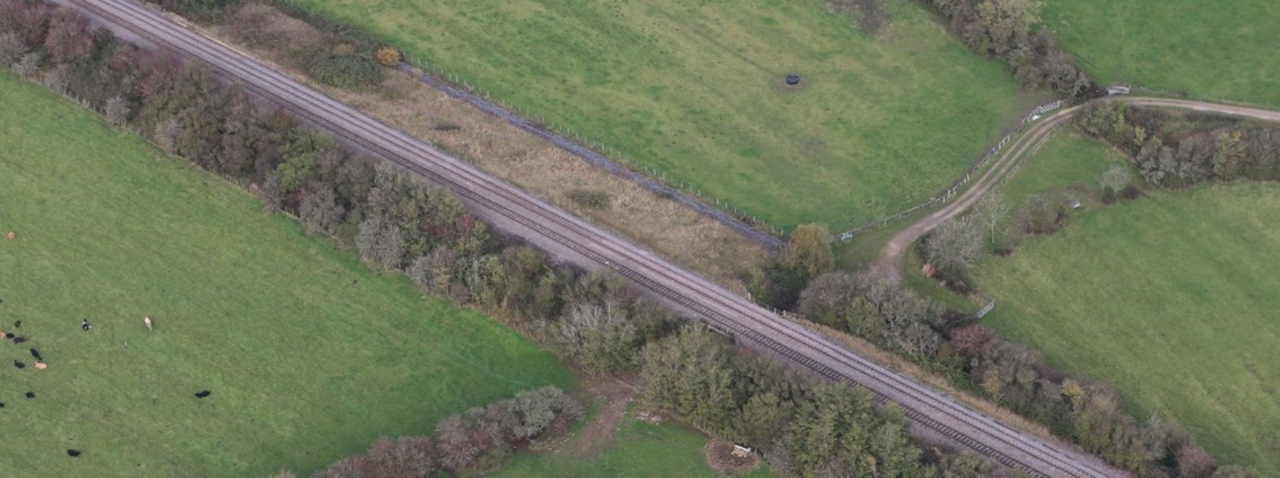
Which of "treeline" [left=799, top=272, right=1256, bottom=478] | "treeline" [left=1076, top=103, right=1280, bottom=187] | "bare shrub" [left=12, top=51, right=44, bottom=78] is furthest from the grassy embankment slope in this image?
"bare shrub" [left=12, top=51, right=44, bottom=78]

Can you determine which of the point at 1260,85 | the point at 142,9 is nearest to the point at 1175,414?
the point at 1260,85

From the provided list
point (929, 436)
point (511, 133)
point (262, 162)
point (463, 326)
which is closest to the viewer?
point (929, 436)

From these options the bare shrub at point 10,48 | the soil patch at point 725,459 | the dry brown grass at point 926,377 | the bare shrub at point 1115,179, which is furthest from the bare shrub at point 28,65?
the bare shrub at point 1115,179

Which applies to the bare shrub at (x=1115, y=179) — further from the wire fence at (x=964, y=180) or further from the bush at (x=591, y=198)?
the bush at (x=591, y=198)

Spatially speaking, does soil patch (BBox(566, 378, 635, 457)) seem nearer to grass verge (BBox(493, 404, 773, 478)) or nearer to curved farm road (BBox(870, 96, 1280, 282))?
grass verge (BBox(493, 404, 773, 478))

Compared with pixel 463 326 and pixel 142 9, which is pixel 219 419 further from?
pixel 142 9

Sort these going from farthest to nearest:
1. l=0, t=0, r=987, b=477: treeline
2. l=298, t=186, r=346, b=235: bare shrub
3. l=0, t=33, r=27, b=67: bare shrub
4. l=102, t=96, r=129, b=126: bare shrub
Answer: l=0, t=33, r=27, b=67: bare shrub
l=102, t=96, r=129, b=126: bare shrub
l=298, t=186, r=346, b=235: bare shrub
l=0, t=0, r=987, b=477: treeline
